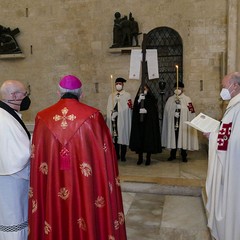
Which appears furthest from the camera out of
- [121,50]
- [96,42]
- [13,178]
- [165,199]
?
[96,42]

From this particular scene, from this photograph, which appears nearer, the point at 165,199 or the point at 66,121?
the point at 66,121

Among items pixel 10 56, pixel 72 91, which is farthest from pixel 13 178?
pixel 10 56

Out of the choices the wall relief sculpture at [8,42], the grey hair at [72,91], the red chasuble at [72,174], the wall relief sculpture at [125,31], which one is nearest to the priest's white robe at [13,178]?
the red chasuble at [72,174]

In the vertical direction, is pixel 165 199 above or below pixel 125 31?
below

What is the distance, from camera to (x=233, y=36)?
24.1 feet

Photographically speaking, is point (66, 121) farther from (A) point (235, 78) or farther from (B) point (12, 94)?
(A) point (235, 78)

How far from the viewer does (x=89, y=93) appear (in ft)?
28.1

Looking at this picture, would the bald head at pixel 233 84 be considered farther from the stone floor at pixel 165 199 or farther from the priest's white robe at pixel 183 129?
the priest's white robe at pixel 183 129

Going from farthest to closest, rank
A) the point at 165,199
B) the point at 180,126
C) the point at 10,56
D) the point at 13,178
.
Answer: the point at 10,56 → the point at 180,126 → the point at 165,199 → the point at 13,178

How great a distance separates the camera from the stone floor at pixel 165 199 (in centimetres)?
372

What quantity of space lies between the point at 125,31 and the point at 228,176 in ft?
19.1

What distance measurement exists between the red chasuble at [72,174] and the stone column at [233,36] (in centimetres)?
590

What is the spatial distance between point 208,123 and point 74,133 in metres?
1.55

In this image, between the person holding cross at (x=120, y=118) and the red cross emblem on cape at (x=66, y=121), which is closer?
the red cross emblem on cape at (x=66, y=121)
